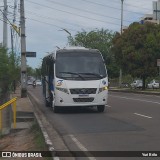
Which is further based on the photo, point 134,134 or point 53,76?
point 53,76

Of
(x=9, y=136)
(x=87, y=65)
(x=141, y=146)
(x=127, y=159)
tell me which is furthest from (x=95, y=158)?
(x=87, y=65)

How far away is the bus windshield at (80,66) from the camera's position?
22.5m

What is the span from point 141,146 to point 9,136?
229 inches

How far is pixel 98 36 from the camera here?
94.2 meters

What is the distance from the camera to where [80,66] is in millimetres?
22859

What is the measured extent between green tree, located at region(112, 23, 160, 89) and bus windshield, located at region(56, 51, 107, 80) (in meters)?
30.9

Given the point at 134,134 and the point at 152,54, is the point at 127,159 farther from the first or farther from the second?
the point at 152,54

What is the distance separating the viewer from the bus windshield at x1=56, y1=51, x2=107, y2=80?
885 inches

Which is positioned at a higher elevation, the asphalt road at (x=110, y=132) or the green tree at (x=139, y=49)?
the green tree at (x=139, y=49)

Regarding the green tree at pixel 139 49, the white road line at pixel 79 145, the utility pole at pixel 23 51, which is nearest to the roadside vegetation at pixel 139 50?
the green tree at pixel 139 49

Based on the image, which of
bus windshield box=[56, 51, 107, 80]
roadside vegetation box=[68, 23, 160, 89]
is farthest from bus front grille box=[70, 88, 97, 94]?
roadside vegetation box=[68, 23, 160, 89]

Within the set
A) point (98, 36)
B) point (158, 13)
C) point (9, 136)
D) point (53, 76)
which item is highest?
point (158, 13)

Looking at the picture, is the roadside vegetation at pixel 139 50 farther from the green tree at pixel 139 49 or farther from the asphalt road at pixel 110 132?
the asphalt road at pixel 110 132

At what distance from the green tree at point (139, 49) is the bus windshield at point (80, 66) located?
3095cm
